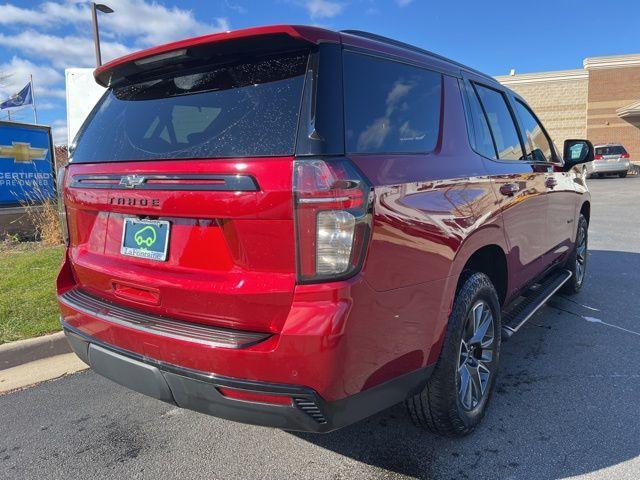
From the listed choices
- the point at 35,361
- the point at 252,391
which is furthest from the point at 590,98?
the point at 252,391

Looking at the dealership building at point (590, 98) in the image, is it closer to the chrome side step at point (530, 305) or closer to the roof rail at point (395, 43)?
the chrome side step at point (530, 305)

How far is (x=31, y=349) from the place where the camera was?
3930mm

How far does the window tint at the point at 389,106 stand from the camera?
6.91ft

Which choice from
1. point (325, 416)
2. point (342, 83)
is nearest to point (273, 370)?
point (325, 416)

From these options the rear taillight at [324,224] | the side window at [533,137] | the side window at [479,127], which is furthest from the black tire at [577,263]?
the rear taillight at [324,224]

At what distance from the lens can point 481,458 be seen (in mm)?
2576

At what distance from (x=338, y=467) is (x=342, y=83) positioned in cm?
183

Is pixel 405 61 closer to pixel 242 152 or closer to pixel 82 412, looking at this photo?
pixel 242 152

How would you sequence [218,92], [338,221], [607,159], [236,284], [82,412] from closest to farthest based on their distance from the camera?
1. [338,221]
2. [236,284]
3. [218,92]
4. [82,412]
5. [607,159]

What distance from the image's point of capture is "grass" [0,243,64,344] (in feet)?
13.8

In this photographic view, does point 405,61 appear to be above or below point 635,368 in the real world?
above

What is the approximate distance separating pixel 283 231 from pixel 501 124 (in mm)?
2364

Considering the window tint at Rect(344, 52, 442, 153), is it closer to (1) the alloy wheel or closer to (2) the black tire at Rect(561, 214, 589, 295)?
(1) the alloy wheel

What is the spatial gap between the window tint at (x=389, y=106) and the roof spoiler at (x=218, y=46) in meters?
0.22
